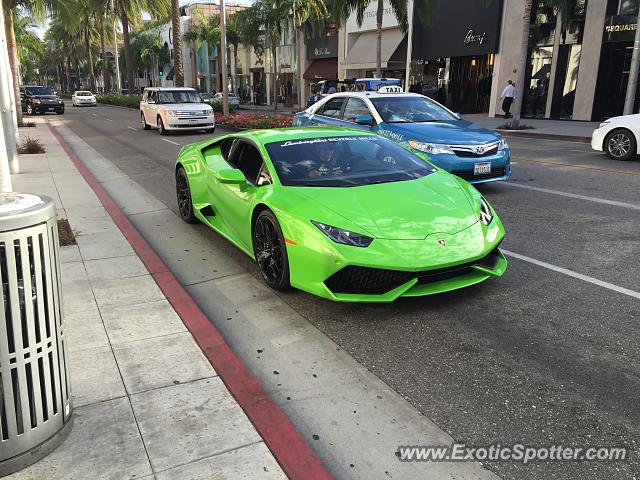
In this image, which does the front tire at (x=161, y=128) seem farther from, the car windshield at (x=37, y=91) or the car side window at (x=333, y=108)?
the car windshield at (x=37, y=91)

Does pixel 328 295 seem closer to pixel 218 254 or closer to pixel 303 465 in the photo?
pixel 303 465

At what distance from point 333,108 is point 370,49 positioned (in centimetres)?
3050

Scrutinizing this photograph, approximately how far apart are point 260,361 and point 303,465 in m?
1.22

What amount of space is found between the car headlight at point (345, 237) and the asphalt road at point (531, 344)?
67 centimetres

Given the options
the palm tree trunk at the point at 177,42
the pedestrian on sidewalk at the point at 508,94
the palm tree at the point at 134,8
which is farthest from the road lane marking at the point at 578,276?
the palm tree at the point at 134,8

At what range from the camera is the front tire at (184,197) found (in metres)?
7.12

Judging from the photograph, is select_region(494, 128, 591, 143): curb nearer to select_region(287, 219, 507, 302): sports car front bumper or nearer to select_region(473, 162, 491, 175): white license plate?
select_region(473, 162, 491, 175): white license plate

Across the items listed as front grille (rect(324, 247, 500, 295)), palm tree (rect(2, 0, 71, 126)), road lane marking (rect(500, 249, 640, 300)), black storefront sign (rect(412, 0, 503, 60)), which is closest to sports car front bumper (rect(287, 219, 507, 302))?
front grille (rect(324, 247, 500, 295))

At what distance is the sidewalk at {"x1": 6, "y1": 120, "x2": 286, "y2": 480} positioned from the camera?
2.67 meters

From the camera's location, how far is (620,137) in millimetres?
12500

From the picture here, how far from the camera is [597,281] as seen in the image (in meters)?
5.07

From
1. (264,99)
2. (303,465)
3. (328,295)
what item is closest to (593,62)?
(328,295)

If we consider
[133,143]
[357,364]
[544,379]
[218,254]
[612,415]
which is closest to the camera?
[612,415]

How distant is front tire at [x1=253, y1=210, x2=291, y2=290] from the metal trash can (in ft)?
6.88
